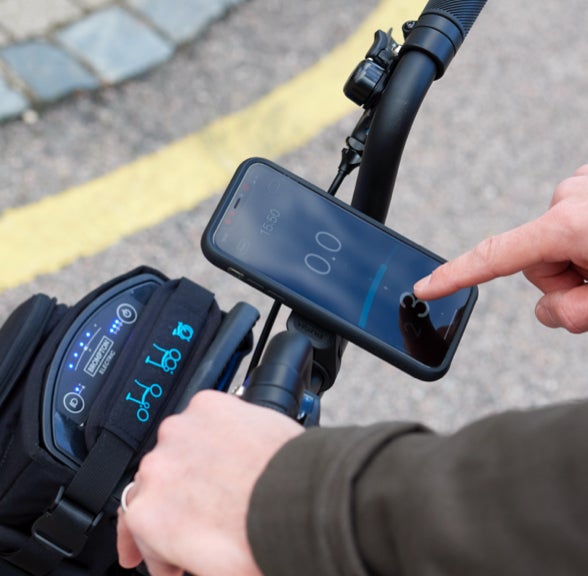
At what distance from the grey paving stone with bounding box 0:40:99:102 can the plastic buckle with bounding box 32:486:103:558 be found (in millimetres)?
1815

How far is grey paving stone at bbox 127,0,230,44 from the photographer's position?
9.08 ft

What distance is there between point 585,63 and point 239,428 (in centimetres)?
286

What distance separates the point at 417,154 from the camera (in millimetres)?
2754

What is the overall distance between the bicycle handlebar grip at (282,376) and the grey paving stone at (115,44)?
1.98m

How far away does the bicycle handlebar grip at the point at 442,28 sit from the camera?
103 centimetres

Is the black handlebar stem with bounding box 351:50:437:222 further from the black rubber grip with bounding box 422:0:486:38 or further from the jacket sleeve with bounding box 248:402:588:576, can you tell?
the jacket sleeve with bounding box 248:402:588:576

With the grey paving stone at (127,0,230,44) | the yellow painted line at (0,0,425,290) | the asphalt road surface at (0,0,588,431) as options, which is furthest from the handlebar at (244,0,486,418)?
the grey paving stone at (127,0,230,44)

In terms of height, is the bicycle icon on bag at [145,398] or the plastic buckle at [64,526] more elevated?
the bicycle icon on bag at [145,398]

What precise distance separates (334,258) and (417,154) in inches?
68.7

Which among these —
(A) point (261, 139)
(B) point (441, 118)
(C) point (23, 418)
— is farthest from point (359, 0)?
(C) point (23, 418)

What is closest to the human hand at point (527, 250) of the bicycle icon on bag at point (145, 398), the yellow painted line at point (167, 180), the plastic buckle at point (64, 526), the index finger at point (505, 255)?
the index finger at point (505, 255)

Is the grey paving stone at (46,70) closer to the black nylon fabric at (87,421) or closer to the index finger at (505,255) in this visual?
the black nylon fabric at (87,421)

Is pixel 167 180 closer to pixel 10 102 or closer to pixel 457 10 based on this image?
pixel 10 102

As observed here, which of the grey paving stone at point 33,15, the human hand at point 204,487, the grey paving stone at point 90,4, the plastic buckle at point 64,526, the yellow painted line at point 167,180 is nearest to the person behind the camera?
the human hand at point 204,487
